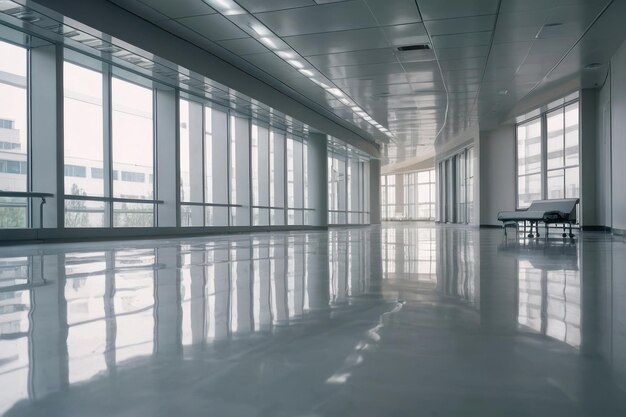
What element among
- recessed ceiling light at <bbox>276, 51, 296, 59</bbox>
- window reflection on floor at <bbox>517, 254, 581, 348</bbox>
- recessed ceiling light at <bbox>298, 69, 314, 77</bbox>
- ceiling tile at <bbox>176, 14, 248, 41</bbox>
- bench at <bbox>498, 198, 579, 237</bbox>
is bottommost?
window reflection on floor at <bbox>517, 254, 581, 348</bbox>

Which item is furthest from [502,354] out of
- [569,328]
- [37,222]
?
[37,222]

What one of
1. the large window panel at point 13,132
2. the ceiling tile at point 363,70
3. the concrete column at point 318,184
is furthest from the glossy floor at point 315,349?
the concrete column at point 318,184

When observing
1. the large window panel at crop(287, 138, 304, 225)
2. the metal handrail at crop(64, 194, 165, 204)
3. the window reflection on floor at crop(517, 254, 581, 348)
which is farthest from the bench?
the large window panel at crop(287, 138, 304, 225)

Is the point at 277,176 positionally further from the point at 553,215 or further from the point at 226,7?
the point at 226,7

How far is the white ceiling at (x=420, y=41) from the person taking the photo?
31.5 feet

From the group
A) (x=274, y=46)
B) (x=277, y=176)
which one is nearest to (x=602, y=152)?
(x=274, y=46)

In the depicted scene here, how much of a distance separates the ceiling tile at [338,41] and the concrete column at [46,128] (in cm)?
512

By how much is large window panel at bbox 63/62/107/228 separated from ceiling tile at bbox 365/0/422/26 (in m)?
7.15

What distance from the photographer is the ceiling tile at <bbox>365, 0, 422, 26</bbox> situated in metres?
9.24

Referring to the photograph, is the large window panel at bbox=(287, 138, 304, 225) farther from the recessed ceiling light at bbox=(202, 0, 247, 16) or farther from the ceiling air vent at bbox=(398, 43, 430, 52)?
the recessed ceiling light at bbox=(202, 0, 247, 16)

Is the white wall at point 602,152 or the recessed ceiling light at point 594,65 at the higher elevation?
the recessed ceiling light at point 594,65

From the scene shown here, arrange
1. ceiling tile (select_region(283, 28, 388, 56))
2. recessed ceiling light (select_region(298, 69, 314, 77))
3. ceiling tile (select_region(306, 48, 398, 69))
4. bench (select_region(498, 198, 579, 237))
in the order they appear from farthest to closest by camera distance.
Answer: recessed ceiling light (select_region(298, 69, 314, 77)) → bench (select_region(498, 198, 579, 237)) → ceiling tile (select_region(306, 48, 398, 69)) → ceiling tile (select_region(283, 28, 388, 56))

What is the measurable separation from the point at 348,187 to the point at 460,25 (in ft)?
75.8

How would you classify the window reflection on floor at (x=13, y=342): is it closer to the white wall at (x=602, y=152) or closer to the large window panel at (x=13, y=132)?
the large window panel at (x=13, y=132)
